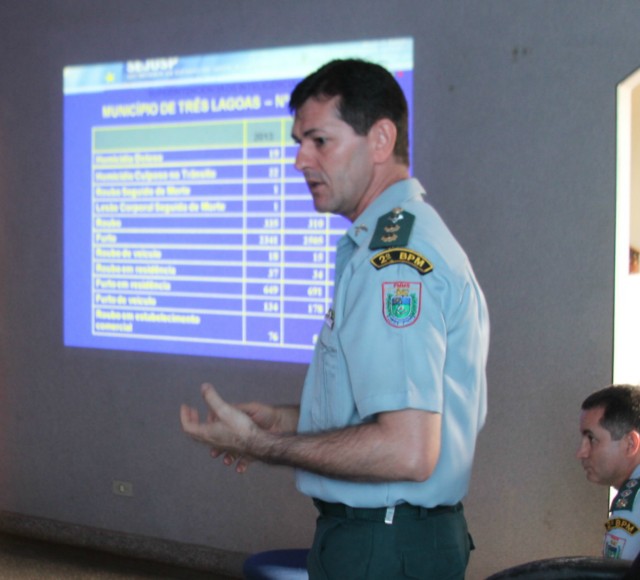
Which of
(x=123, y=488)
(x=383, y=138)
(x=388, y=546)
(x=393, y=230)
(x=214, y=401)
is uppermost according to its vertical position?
(x=383, y=138)

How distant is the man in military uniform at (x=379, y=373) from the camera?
1.13 meters

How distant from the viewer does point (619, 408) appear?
1.92 meters

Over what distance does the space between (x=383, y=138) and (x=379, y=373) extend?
1.39 ft

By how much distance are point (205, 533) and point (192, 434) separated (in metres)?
2.26

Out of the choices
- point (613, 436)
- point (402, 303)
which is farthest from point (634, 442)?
point (402, 303)

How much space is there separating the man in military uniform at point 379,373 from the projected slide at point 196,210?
1.62 m

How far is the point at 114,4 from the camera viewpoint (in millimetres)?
3385

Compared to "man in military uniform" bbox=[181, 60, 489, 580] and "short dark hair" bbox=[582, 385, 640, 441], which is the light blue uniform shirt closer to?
"man in military uniform" bbox=[181, 60, 489, 580]

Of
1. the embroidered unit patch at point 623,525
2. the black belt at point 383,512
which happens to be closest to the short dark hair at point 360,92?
the black belt at point 383,512

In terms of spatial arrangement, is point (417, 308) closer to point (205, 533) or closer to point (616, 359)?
point (616, 359)

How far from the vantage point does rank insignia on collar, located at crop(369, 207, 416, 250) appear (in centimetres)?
119

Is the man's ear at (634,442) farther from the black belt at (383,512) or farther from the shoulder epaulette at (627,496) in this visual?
the black belt at (383,512)

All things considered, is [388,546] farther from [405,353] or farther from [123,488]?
[123,488]

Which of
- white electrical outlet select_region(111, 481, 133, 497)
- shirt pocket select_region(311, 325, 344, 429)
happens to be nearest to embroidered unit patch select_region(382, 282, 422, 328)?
shirt pocket select_region(311, 325, 344, 429)
